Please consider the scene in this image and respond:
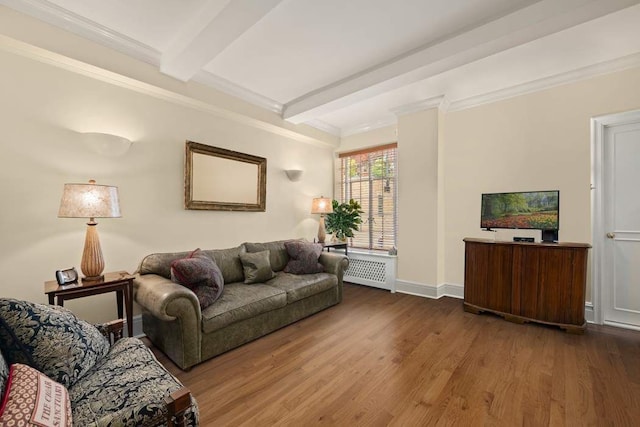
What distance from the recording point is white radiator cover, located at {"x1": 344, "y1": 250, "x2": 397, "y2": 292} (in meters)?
4.22

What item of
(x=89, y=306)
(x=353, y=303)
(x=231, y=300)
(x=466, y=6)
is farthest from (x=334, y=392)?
(x=466, y=6)

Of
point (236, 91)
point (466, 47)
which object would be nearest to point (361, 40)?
point (466, 47)

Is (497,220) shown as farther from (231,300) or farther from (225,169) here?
(225,169)

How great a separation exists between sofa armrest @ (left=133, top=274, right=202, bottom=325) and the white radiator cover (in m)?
2.93

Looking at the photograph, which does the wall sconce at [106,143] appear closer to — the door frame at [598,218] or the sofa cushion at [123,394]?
the sofa cushion at [123,394]

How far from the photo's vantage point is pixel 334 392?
6.10ft

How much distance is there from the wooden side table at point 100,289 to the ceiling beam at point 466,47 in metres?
2.95

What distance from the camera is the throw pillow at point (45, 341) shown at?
116cm

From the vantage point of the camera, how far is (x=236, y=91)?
11.4ft

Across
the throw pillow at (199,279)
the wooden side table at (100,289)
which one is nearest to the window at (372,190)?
the throw pillow at (199,279)

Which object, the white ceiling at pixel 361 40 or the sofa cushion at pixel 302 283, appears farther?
the sofa cushion at pixel 302 283

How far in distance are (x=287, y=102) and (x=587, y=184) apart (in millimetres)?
3893

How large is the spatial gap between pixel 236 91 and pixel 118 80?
1.27 meters

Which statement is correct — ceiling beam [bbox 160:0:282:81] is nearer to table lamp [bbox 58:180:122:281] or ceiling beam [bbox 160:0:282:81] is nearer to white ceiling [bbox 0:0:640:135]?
white ceiling [bbox 0:0:640:135]
